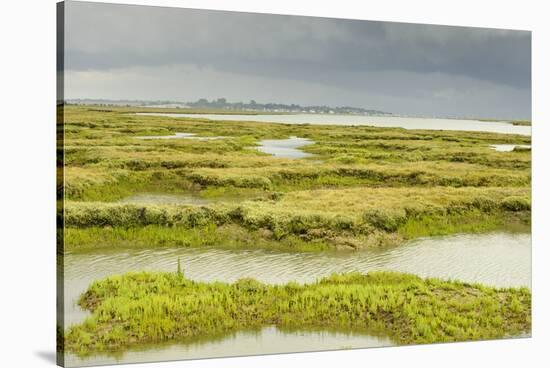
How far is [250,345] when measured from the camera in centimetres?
1191

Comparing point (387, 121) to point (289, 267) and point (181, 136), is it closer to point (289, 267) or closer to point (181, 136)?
point (289, 267)

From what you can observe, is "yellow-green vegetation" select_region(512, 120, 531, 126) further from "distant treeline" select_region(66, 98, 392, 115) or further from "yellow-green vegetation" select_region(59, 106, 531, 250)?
"distant treeline" select_region(66, 98, 392, 115)

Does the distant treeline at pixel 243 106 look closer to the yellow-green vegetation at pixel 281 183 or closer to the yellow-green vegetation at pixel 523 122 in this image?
the yellow-green vegetation at pixel 281 183

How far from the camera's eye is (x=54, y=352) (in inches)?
454

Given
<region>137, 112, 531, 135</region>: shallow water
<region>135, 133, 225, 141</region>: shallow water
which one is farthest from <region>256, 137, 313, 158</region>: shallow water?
<region>135, 133, 225, 141</region>: shallow water

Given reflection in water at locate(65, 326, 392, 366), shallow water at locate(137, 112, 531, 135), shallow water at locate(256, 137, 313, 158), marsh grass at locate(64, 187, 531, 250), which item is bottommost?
reflection in water at locate(65, 326, 392, 366)

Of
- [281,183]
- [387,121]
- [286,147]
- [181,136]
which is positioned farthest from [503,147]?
[181,136]

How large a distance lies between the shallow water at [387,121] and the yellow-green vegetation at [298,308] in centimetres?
259

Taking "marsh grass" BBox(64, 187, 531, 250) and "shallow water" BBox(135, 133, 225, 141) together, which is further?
"shallow water" BBox(135, 133, 225, 141)

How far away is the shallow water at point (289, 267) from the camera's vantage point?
11386 mm

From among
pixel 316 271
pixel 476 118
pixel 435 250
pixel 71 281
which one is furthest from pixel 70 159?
pixel 476 118

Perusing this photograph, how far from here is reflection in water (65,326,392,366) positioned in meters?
11.3

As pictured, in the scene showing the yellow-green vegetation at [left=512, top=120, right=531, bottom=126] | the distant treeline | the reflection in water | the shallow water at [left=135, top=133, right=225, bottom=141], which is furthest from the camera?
the yellow-green vegetation at [left=512, top=120, right=531, bottom=126]

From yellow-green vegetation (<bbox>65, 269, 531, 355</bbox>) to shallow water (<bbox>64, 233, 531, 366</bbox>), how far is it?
133 millimetres
